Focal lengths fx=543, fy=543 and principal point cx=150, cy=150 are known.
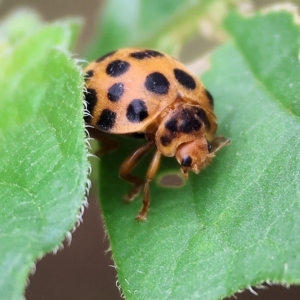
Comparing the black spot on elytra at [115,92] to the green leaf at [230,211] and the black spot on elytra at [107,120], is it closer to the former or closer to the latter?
the black spot on elytra at [107,120]

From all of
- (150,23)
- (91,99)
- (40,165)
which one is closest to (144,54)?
(91,99)

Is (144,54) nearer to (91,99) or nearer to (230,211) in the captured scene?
(91,99)

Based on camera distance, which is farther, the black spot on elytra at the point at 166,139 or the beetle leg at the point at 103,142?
the beetle leg at the point at 103,142

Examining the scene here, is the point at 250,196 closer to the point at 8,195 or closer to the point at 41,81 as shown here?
the point at 8,195

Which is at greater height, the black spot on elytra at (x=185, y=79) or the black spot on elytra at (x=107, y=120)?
the black spot on elytra at (x=185, y=79)

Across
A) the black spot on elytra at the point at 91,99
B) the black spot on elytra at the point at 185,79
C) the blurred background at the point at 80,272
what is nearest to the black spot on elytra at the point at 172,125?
the black spot on elytra at the point at 185,79
